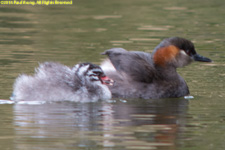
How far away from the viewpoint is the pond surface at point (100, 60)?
276 inches

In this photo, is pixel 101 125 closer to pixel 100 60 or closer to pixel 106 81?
pixel 106 81

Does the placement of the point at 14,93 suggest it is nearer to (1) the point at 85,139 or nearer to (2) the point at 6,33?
(1) the point at 85,139

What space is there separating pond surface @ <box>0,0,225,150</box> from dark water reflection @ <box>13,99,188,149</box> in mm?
12

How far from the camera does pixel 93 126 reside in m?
7.57

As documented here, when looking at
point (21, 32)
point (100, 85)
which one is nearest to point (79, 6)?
point (21, 32)

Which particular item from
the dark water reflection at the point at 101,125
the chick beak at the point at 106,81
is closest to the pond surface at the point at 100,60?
the dark water reflection at the point at 101,125

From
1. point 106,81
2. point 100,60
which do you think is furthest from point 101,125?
point 100,60

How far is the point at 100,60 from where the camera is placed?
1227cm

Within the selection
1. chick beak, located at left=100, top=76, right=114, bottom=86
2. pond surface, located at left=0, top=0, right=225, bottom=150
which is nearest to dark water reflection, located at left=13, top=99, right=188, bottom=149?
pond surface, located at left=0, top=0, right=225, bottom=150

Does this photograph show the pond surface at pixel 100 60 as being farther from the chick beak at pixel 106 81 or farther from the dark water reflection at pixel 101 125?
the chick beak at pixel 106 81

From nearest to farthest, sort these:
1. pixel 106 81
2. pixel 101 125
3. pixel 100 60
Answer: pixel 101 125 → pixel 106 81 → pixel 100 60

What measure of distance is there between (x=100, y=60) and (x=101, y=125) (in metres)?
4.74

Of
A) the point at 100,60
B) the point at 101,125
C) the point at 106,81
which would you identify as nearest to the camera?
the point at 101,125

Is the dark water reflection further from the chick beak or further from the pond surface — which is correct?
the chick beak
